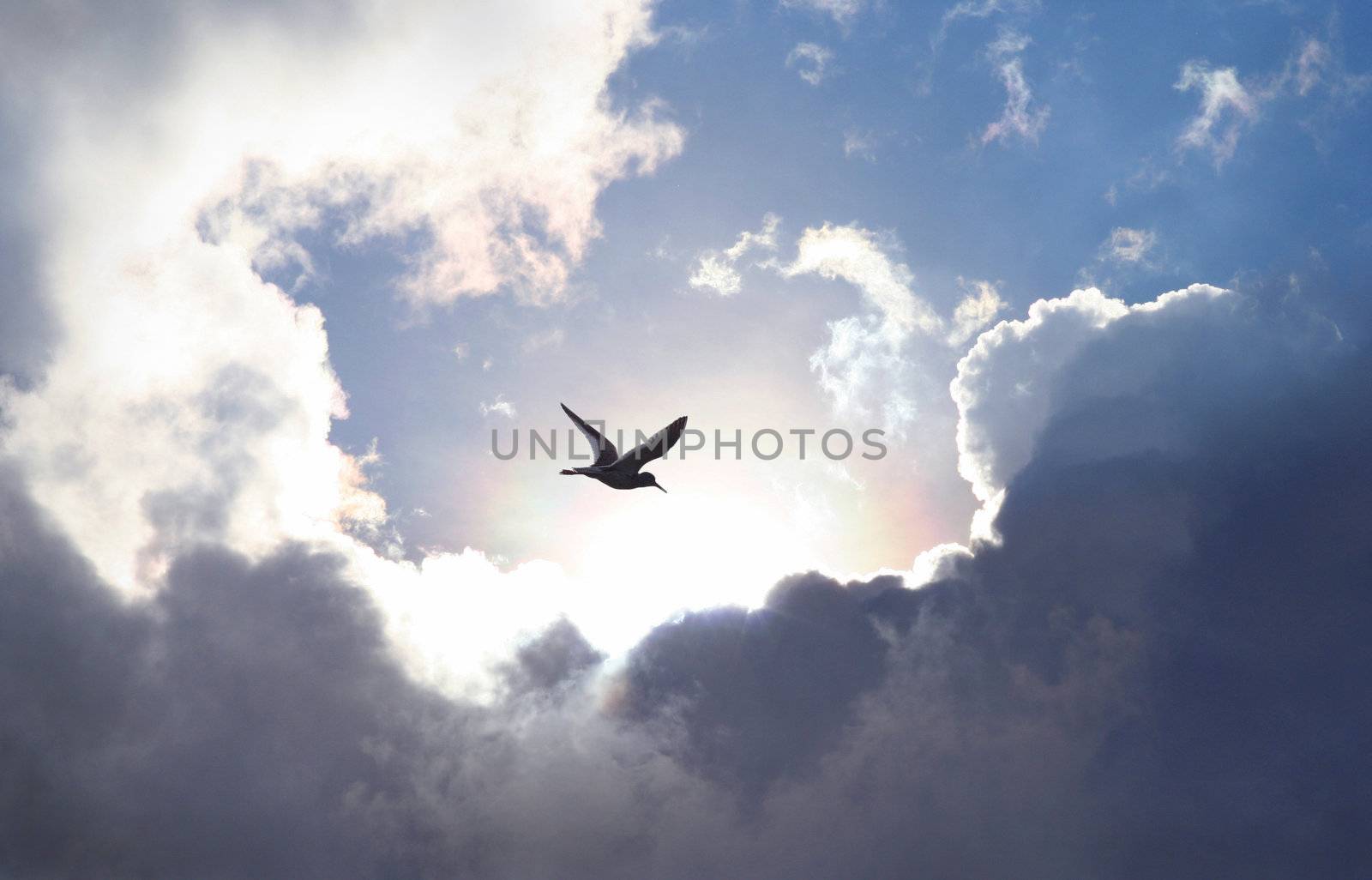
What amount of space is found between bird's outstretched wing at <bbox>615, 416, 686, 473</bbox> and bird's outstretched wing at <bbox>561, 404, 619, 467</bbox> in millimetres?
1625

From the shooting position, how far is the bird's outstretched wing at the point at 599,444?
7656cm

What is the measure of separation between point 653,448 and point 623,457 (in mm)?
3217

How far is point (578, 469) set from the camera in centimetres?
7419

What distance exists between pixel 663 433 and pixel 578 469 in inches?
346

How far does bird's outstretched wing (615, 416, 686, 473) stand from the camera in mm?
72688

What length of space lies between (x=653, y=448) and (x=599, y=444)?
6670 millimetres

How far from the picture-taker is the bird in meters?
72.9

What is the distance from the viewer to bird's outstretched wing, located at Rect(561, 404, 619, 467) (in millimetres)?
76562

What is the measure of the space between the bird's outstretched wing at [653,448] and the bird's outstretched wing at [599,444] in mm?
1625

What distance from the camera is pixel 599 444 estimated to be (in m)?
76.9

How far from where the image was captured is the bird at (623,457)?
7288 cm

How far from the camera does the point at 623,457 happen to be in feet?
244

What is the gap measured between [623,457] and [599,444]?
3.89 m

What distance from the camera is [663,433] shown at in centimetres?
7250
